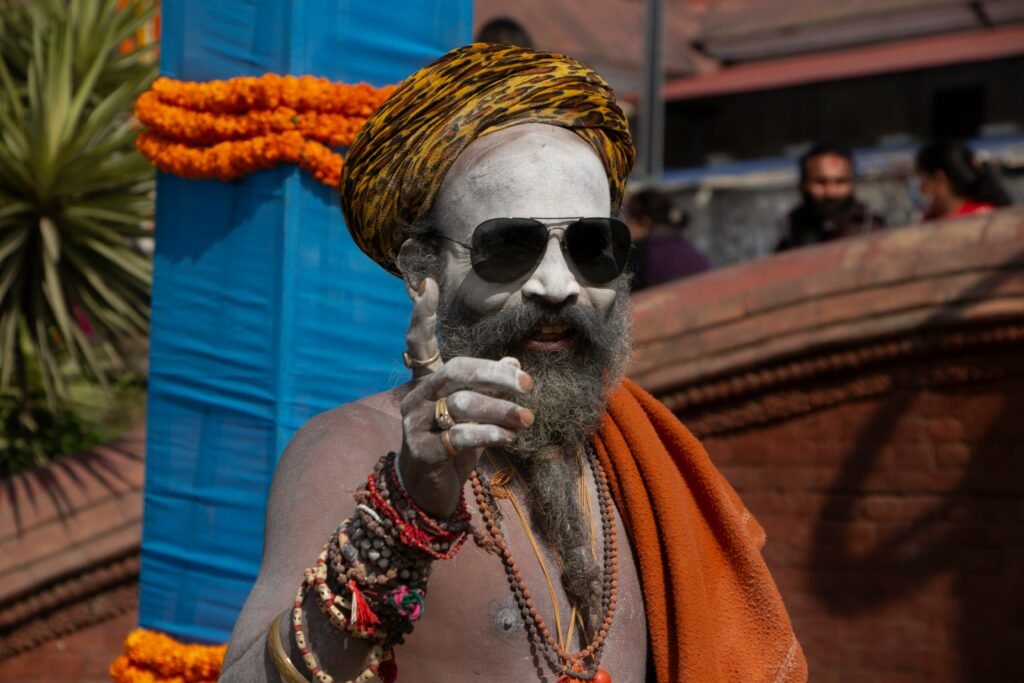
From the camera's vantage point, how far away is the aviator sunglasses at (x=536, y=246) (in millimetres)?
2564

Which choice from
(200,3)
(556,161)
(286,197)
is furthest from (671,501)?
(200,3)

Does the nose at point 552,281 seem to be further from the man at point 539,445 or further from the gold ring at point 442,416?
the gold ring at point 442,416

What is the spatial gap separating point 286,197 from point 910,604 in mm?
3707

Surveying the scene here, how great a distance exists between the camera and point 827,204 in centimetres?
694

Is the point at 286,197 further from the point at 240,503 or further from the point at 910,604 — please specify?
the point at 910,604

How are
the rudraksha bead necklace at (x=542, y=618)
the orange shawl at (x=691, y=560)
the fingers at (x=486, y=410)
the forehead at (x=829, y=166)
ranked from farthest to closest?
the forehead at (x=829, y=166)
the orange shawl at (x=691, y=560)
the rudraksha bead necklace at (x=542, y=618)
the fingers at (x=486, y=410)

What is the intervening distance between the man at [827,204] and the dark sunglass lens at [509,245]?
14.6ft

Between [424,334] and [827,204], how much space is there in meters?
5.20

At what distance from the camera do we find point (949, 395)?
5.96m

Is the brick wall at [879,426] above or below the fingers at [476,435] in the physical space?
below

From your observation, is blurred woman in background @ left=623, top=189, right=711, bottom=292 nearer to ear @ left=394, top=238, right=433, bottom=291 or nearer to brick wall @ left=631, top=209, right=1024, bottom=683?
brick wall @ left=631, top=209, right=1024, bottom=683

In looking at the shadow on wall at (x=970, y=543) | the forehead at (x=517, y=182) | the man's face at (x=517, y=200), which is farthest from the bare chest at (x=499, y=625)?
the shadow on wall at (x=970, y=543)

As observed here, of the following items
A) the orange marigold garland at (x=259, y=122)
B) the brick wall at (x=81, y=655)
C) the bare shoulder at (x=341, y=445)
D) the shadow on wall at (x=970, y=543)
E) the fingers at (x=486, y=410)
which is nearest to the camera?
the fingers at (x=486, y=410)

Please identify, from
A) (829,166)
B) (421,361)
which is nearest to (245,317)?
(421,361)
